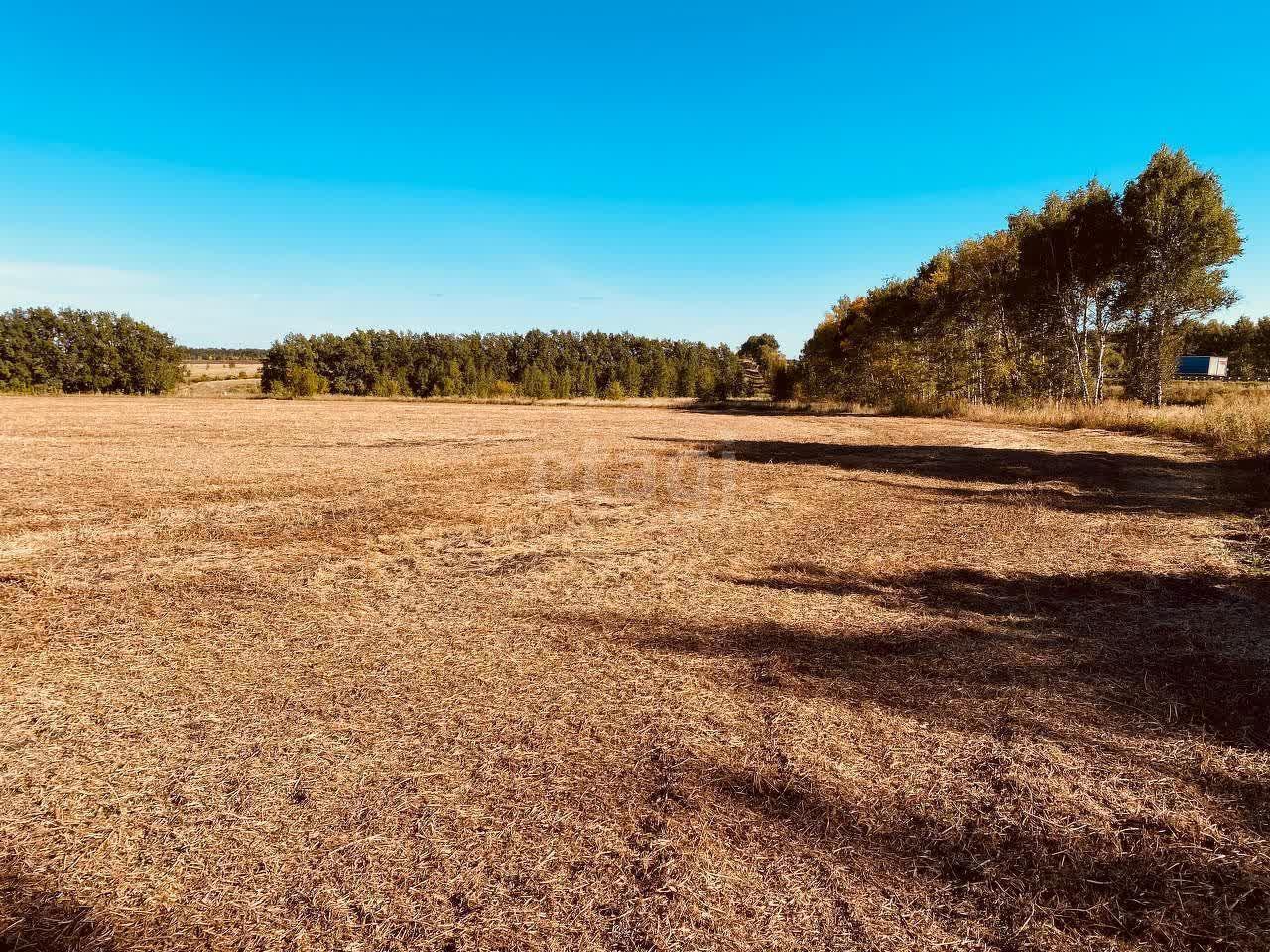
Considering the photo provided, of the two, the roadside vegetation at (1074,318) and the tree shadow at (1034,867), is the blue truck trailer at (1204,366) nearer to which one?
the roadside vegetation at (1074,318)

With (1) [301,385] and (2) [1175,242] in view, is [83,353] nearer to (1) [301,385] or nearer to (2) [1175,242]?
(1) [301,385]

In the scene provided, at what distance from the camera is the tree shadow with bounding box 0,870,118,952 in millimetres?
1854

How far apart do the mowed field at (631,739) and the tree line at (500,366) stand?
67.2 metres

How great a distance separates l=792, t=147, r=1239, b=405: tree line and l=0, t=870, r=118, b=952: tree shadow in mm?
31991

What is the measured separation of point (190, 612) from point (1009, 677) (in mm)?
6155

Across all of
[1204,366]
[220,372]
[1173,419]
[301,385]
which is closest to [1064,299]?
[1173,419]

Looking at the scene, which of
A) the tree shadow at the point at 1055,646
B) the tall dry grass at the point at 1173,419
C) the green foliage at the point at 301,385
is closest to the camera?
the tree shadow at the point at 1055,646

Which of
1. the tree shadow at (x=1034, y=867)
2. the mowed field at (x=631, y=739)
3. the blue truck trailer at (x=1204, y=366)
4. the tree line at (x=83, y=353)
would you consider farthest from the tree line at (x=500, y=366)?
the tree shadow at (x=1034, y=867)

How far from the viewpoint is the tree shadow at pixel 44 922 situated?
6.08 ft

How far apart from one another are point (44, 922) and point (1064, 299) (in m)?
34.0

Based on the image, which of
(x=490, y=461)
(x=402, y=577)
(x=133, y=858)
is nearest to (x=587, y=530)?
(x=402, y=577)

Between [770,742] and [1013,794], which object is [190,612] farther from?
[1013,794]

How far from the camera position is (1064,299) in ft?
85.4

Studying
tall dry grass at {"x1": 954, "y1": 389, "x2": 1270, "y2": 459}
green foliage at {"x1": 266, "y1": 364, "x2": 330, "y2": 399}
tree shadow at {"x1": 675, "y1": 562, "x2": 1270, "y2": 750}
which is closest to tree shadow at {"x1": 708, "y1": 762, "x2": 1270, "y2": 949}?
tree shadow at {"x1": 675, "y1": 562, "x2": 1270, "y2": 750}
